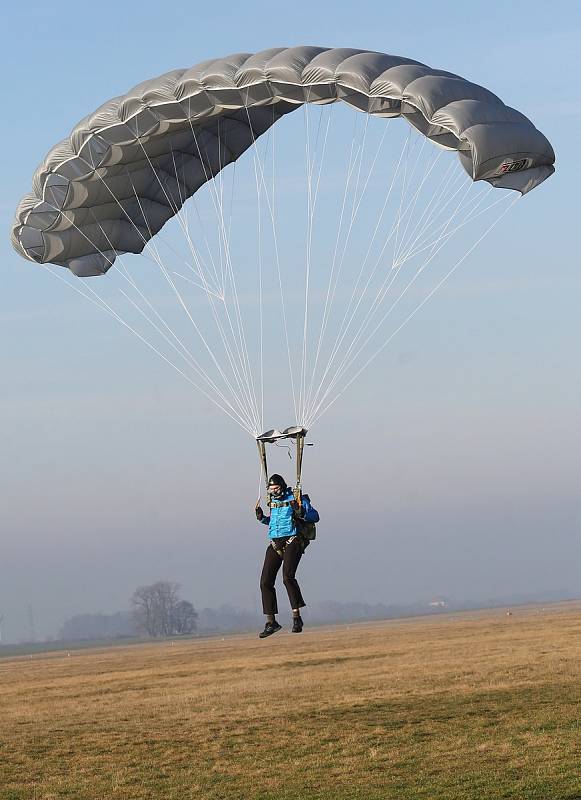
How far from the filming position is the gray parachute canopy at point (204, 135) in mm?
20406

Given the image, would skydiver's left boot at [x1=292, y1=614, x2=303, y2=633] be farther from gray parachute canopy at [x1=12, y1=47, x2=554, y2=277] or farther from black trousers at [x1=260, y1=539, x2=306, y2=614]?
gray parachute canopy at [x1=12, y1=47, x2=554, y2=277]

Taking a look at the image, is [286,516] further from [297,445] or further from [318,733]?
[318,733]

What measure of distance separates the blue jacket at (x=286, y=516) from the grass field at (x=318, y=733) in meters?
8.14

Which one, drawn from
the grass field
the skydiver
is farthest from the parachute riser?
the grass field

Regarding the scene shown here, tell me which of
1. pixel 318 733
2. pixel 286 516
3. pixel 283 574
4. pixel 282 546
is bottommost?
pixel 318 733

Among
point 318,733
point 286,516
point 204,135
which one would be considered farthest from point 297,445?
point 318,733

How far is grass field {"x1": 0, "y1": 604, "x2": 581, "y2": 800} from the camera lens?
87.8 feet

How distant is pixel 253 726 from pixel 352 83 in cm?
2247

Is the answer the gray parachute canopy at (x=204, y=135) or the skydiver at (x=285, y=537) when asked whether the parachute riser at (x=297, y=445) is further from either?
the gray parachute canopy at (x=204, y=135)

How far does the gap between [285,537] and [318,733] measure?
1514 cm

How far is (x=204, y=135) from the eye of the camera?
25406 millimetres

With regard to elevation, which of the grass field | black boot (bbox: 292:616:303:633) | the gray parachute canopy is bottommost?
the grass field

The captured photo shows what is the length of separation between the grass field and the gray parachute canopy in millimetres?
12947

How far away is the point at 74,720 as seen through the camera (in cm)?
4097
